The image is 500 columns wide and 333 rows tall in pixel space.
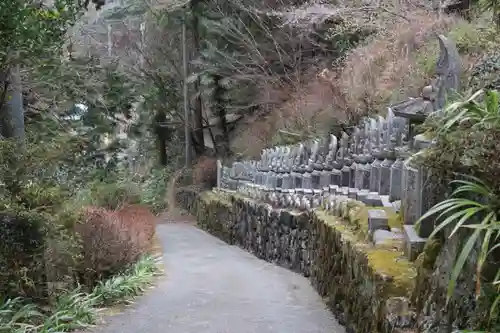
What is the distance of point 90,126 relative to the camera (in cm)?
1755

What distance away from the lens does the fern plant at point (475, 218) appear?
2.13 metres

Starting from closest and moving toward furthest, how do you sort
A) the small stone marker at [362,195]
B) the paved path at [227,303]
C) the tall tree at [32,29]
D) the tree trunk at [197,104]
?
the tall tree at [32,29]
the paved path at [227,303]
the small stone marker at [362,195]
the tree trunk at [197,104]

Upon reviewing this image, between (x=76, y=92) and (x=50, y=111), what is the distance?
574 millimetres

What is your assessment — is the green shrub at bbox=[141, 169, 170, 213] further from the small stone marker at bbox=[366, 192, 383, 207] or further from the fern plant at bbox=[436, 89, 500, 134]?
the fern plant at bbox=[436, 89, 500, 134]

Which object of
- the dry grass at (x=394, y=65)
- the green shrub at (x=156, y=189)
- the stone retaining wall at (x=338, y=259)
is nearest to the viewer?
the stone retaining wall at (x=338, y=259)

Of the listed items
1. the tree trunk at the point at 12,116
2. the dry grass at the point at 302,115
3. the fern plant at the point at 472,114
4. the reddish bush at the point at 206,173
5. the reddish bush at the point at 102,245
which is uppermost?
the dry grass at the point at 302,115

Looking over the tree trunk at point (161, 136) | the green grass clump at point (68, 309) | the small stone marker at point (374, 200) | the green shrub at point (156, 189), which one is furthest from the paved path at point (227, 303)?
the tree trunk at point (161, 136)

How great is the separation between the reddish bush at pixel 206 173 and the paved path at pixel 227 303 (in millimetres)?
10605

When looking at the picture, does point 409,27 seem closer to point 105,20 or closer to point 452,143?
point 452,143

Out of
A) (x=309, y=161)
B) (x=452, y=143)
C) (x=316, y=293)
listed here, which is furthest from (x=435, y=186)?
(x=309, y=161)

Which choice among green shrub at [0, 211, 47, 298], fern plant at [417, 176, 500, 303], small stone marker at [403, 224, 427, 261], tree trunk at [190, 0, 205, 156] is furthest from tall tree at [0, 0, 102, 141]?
tree trunk at [190, 0, 205, 156]

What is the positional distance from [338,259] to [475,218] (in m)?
3.02

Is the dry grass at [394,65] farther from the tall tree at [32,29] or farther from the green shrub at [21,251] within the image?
the green shrub at [21,251]

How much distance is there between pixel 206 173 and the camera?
21031 millimetres
